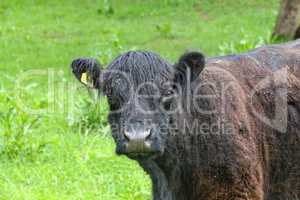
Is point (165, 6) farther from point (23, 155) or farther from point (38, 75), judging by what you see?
point (23, 155)

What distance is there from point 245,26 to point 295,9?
235 cm

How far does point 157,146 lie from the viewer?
509 cm

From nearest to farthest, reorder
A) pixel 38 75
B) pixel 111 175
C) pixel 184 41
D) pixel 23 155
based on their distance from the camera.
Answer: pixel 111 175 < pixel 23 155 < pixel 38 75 < pixel 184 41

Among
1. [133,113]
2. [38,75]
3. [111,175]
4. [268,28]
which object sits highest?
[268,28]

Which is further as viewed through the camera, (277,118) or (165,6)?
(165,6)

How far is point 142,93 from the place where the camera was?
5.23 meters

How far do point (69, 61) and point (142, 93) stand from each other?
9913 mm

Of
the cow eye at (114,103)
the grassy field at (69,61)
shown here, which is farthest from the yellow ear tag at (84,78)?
the grassy field at (69,61)

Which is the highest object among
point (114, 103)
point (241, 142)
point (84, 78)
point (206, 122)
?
point (84, 78)

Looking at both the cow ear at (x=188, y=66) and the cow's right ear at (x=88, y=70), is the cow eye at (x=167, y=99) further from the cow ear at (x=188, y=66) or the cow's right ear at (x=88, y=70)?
the cow's right ear at (x=88, y=70)

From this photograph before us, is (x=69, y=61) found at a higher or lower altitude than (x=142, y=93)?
higher

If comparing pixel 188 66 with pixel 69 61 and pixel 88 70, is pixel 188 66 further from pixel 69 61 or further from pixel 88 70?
pixel 69 61

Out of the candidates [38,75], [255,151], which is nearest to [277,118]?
[255,151]

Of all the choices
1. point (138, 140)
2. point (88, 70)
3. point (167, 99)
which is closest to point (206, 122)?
point (167, 99)
